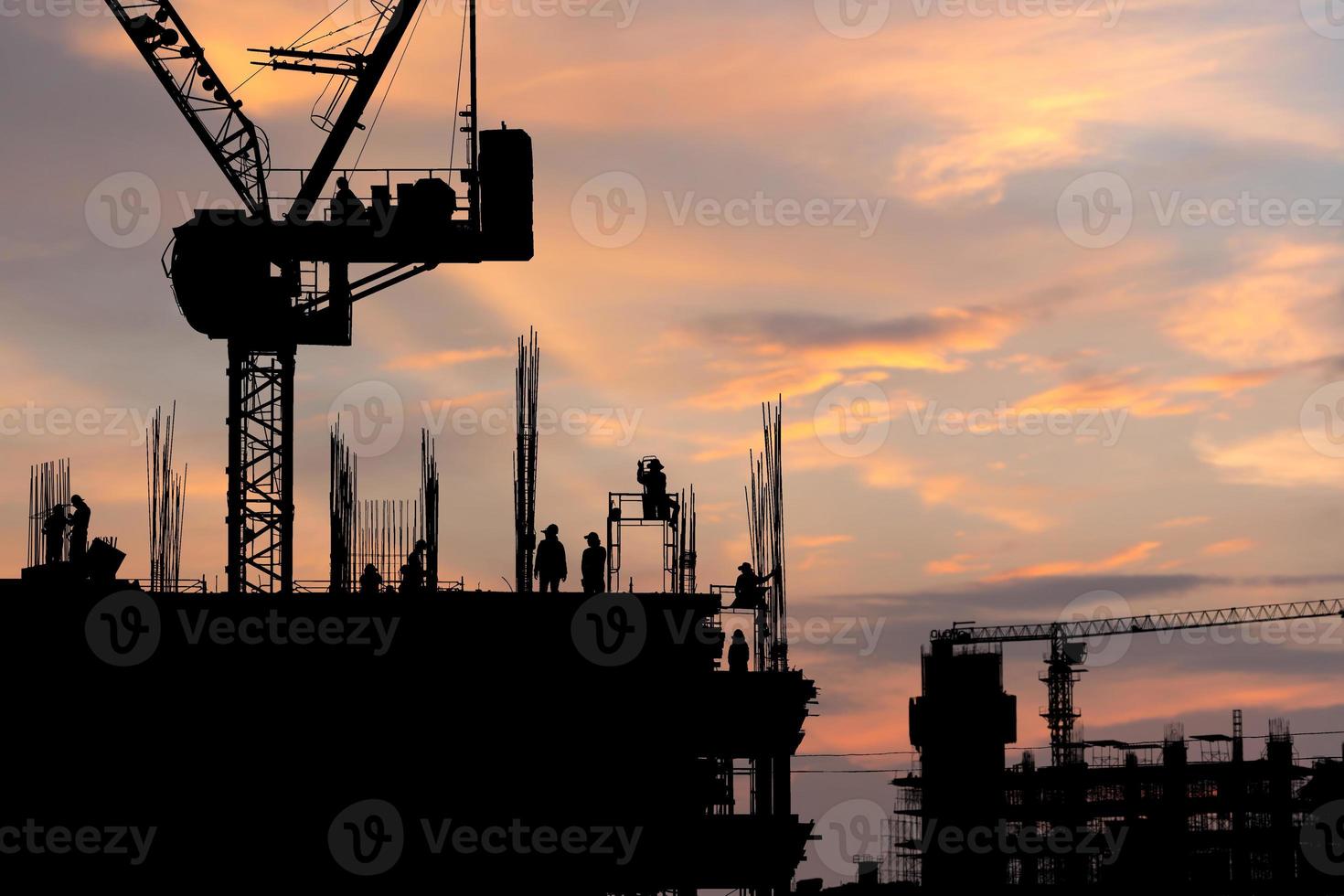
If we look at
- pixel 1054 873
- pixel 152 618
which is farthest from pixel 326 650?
pixel 1054 873

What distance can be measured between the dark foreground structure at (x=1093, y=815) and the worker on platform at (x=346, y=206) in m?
69.1

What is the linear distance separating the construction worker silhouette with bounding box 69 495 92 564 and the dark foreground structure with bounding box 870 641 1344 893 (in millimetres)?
77340

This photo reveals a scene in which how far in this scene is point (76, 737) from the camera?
40000 mm

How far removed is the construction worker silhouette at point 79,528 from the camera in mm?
37531

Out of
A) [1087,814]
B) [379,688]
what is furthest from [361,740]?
[1087,814]

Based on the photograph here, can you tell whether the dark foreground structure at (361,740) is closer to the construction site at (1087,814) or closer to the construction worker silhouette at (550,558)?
the construction worker silhouette at (550,558)

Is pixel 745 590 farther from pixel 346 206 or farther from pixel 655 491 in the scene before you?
pixel 346 206

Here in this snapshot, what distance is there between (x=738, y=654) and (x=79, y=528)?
687 inches

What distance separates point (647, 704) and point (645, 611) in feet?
7.73

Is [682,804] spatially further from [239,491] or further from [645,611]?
[239,491]

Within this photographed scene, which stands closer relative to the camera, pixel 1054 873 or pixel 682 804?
pixel 682 804

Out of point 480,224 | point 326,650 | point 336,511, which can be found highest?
point 480,224

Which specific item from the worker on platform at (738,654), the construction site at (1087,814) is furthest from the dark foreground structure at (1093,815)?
the worker on platform at (738,654)

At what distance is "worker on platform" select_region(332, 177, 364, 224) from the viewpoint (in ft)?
169
